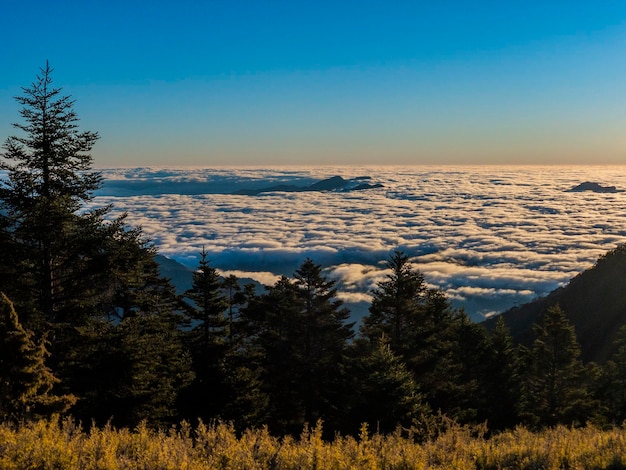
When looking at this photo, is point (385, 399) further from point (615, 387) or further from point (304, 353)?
point (615, 387)

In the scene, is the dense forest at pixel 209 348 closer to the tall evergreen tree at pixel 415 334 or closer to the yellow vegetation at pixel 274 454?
the tall evergreen tree at pixel 415 334

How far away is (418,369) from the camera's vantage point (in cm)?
2605

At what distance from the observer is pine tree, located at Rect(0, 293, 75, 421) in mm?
12672

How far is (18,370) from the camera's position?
12.9 meters

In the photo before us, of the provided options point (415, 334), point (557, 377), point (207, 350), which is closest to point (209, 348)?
point (207, 350)

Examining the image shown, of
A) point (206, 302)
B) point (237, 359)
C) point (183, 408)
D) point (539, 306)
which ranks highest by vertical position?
point (206, 302)

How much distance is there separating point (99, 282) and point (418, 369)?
17.4 meters

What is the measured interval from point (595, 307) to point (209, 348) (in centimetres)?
8562

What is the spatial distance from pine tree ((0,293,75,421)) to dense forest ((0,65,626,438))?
0.12ft

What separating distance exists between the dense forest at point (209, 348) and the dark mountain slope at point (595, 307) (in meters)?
42.7

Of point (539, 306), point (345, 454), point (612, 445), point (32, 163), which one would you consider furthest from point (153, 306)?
point (539, 306)

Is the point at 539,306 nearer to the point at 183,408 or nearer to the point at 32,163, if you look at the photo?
the point at 183,408

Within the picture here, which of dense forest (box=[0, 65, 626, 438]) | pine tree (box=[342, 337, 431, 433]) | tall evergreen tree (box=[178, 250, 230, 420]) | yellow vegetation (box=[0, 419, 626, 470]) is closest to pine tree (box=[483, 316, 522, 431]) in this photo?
dense forest (box=[0, 65, 626, 438])

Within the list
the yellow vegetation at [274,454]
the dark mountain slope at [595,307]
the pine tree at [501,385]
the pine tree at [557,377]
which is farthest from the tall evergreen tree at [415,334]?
the dark mountain slope at [595,307]
